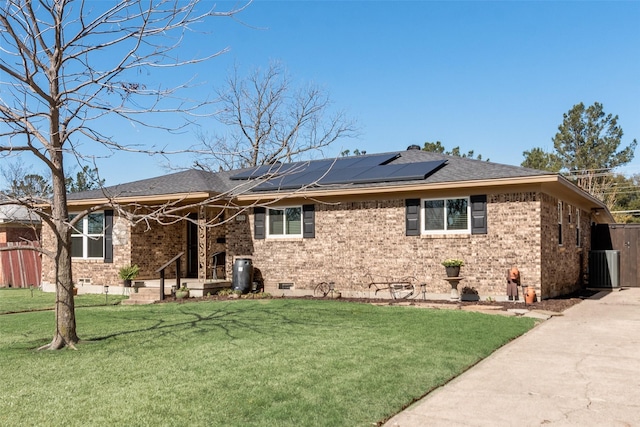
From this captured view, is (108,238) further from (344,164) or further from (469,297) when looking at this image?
(469,297)

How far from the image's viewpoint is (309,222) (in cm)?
1612

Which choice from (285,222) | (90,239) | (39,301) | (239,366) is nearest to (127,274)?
(90,239)

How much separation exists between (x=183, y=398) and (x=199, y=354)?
194cm

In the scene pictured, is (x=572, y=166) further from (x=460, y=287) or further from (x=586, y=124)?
(x=460, y=287)

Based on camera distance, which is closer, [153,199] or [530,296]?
[530,296]

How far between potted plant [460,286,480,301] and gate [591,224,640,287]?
346 inches

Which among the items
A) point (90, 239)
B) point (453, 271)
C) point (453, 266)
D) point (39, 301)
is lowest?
point (39, 301)

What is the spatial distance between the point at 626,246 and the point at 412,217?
390 inches

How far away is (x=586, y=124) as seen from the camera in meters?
42.2

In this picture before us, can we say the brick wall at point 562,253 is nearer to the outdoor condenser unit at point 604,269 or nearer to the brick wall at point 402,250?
the brick wall at point 402,250

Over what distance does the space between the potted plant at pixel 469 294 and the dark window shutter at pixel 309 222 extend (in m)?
4.44

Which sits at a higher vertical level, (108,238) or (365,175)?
(365,175)

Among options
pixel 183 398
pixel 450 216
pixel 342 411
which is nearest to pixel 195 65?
pixel 183 398

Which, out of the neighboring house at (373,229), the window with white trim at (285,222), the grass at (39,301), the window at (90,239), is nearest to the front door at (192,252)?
the neighboring house at (373,229)
